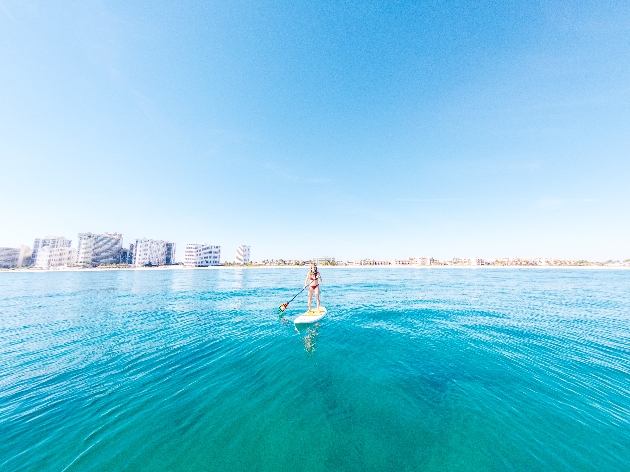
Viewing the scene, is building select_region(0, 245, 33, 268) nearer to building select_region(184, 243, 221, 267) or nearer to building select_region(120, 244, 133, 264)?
building select_region(120, 244, 133, 264)

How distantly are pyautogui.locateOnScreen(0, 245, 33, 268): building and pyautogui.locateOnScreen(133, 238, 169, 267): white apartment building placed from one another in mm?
100305

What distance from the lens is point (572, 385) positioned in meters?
10.5

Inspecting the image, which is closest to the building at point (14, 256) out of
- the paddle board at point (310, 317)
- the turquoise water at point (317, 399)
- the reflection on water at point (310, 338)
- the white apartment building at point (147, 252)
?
the white apartment building at point (147, 252)

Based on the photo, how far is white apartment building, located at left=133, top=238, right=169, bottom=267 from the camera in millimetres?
177125

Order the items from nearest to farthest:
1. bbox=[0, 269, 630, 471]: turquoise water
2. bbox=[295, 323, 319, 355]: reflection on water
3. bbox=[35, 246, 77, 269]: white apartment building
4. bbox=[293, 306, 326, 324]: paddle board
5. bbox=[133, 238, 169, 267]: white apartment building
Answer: bbox=[0, 269, 630, 471]: turquoise water
bbox=[295, 323, 319, 355]: reflection on water
bbox=[293, 306, 326, 324]: paddle board
bbox=[35, 246, 77, 269]: white apartment building
bbox=[133, 238, 169, 267]: white apartment building

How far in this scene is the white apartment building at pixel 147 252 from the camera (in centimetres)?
17712

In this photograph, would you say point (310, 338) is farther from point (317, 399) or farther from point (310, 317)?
point (317, 399)

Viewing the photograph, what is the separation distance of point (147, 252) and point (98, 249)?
3610 centimetres

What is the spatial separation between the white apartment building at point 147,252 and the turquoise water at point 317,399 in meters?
190

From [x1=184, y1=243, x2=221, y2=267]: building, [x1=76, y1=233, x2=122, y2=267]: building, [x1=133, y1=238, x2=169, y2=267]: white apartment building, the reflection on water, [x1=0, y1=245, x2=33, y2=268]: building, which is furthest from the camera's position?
[x1=184, y1=243, x2=221, y2=267]: building

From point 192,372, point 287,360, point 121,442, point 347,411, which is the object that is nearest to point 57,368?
point 192,372

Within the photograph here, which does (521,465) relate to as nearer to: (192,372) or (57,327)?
(192,372)

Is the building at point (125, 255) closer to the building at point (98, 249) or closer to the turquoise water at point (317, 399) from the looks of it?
the building at point (98, 249)

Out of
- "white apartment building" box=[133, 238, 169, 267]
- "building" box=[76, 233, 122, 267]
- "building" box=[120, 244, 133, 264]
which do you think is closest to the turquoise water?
"white apartment building" box=[133, 238, 169, 267]
